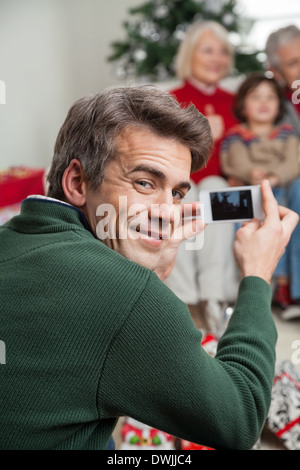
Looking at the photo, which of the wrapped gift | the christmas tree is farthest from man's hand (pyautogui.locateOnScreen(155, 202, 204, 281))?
the christmas tree

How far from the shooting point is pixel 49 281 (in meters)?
0.53

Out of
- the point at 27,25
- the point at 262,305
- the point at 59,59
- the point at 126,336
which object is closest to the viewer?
the point at 126,336

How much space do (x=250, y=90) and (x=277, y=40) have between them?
0.34 meters

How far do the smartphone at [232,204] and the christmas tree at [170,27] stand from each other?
2.28 metres

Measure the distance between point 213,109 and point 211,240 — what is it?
0.67 m

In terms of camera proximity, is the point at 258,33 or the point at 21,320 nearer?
the point at 21,320

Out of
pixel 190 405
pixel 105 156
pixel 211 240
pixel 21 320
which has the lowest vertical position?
pixel 211 240

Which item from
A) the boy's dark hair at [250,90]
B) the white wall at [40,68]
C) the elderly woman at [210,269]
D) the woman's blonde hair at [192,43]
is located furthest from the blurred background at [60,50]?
the elderly woman at [210,269]

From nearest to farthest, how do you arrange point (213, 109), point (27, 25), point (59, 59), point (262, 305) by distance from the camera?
point (262, 305) → point (213, 109) → point (27, 25) → point (59, 59)

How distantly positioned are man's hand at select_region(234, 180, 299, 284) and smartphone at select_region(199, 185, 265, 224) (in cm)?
2

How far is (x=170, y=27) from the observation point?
2900 mm

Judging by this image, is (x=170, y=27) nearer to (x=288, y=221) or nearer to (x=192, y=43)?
(x=192, y=43)
